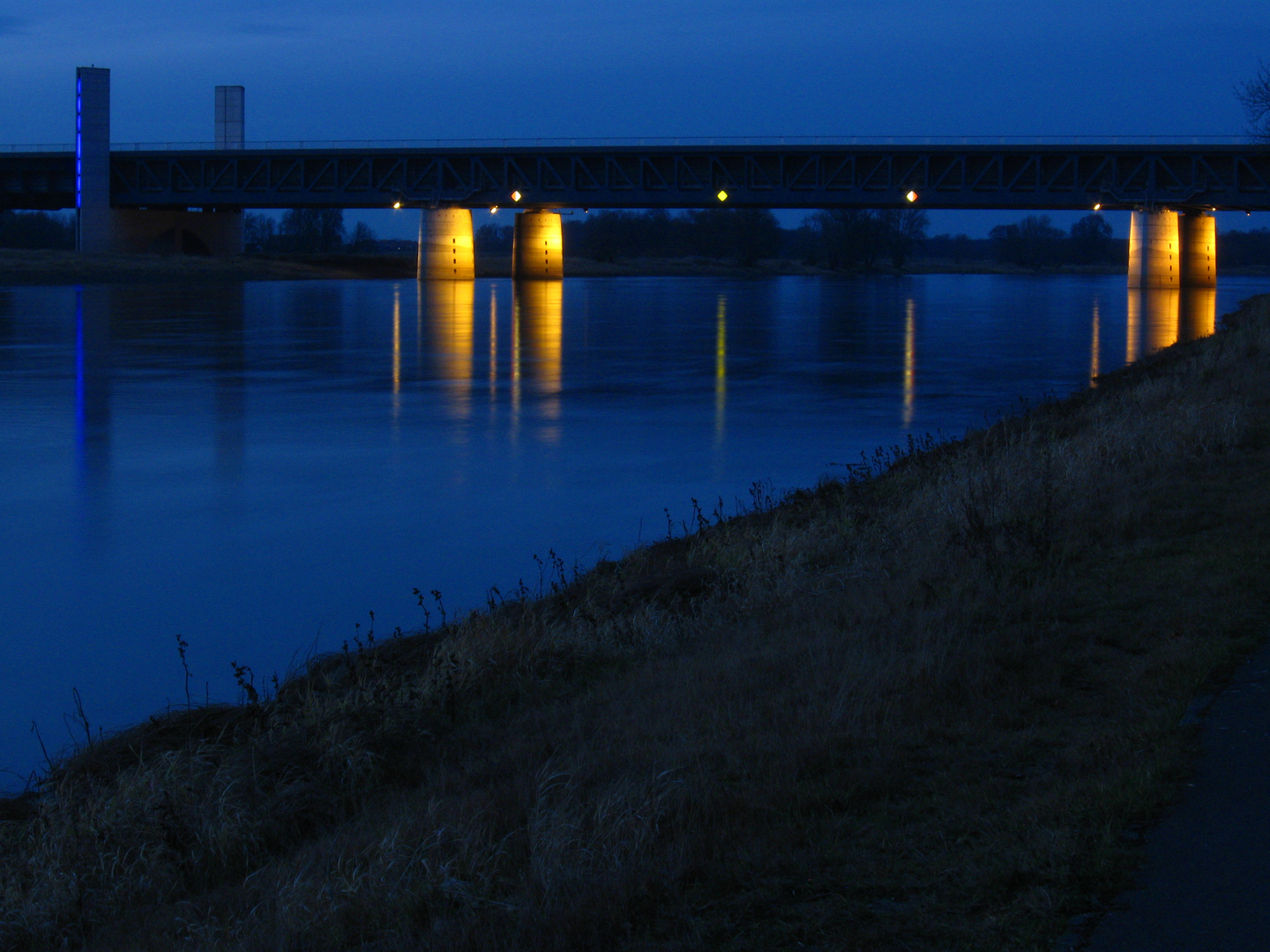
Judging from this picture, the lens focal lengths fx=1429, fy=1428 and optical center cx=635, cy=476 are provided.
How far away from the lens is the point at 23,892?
21.4 ft

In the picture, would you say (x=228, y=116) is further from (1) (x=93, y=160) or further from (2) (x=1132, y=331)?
(2) (x=1132, y=331)

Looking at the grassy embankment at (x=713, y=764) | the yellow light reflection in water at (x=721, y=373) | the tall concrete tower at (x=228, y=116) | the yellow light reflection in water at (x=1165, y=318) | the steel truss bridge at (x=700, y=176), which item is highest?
the tall concrete tower at (x=228, y=116)

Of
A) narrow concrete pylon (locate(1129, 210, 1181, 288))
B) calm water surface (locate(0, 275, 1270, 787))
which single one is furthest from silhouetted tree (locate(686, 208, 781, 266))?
calm water surface (locate(0, 275, 1270, 787))

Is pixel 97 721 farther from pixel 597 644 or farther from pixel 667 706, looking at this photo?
pixel 667 706

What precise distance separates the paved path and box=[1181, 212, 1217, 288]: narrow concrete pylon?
10046cm

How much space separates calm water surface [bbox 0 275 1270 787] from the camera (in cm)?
1158

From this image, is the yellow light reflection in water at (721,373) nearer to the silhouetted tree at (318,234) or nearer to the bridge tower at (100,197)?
the bridge tower at (100,197)

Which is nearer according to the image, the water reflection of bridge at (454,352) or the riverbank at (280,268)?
the water reflection of bridge at (454,352)

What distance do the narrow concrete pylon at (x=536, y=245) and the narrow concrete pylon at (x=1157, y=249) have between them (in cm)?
4293

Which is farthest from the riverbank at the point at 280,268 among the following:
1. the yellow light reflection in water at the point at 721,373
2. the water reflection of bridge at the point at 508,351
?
the yellow light reflection in water at the point at 721,373

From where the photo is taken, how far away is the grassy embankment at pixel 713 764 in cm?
521

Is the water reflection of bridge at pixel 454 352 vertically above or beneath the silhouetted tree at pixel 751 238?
beneath

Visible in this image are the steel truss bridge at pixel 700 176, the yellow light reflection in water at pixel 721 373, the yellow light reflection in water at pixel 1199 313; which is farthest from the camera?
the steel truss bridge at pixel 700 176

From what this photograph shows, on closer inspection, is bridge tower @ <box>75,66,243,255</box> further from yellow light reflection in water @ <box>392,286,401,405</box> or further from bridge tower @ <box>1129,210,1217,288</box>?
bridge tower @ <box>1129,210,1217,288</box>
